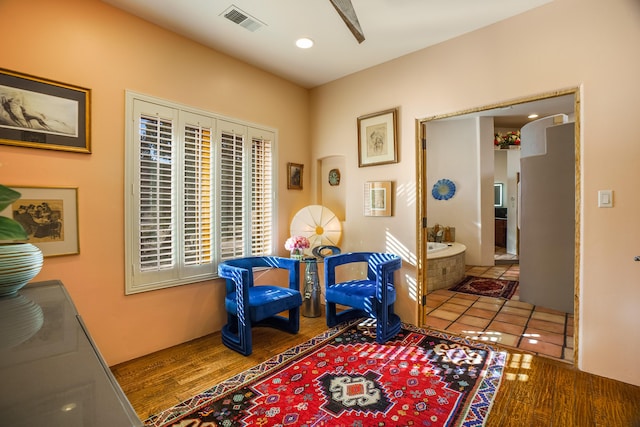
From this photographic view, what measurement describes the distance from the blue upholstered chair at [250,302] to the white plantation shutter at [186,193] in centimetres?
32

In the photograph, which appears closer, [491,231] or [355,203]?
[355,203]

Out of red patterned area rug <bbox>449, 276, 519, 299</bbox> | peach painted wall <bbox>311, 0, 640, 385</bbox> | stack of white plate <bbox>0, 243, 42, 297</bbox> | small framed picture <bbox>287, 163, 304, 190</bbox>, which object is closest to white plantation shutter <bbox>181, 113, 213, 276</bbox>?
small framed picture <bbox>287, 163, 304, 190</bbox>

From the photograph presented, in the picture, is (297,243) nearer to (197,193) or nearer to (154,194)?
(197,193)

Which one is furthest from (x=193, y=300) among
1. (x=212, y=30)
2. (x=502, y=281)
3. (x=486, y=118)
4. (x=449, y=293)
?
(x=486, y=118)

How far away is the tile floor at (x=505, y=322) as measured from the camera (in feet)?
9.29

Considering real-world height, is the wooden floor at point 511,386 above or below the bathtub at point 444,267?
below

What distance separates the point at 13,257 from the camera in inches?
54.6

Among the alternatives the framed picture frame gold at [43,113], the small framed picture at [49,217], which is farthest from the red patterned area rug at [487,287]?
the framed picture frame gold at [43,113]

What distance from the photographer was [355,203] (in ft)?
12.4

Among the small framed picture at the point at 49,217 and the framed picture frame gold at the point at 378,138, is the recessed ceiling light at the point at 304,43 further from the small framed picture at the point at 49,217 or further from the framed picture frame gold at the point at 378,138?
the small framed picture at the point at 49,217

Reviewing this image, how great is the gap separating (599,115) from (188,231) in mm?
3460

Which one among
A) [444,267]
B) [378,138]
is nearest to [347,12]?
[378,138]

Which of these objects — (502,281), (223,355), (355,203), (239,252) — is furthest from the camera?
(502,281)

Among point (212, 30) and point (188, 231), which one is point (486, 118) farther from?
point (188, 231)
